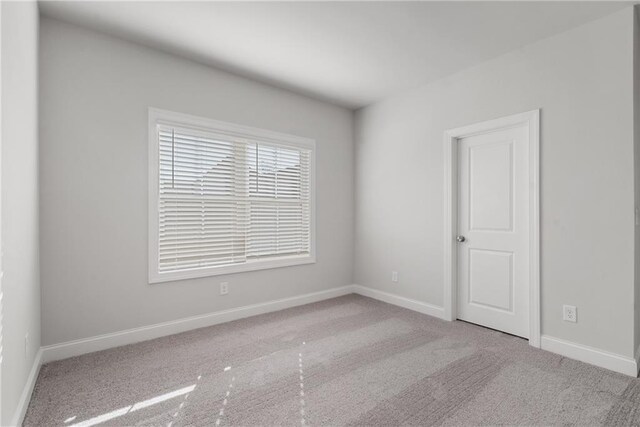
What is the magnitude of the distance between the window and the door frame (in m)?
1.62

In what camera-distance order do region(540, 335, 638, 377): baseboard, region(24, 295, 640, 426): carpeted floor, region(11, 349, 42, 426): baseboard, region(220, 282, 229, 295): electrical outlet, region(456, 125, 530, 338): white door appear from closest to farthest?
region(11, 349, 42, 426): baseboard → region(24, 295, 640, 426): carpeted floor → region(540, 335, 638, 377): baseboard → region(456, 125, 530, 338): white door → region(220, 282, 229, 295): electrical outlet

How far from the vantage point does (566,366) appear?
2.48 metres

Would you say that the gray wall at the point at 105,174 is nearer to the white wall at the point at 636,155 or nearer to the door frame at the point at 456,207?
the door frame at the point at 456,207

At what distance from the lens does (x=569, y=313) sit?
8.75ft

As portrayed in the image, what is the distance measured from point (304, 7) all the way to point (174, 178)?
1.86m

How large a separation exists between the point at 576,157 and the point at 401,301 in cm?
230

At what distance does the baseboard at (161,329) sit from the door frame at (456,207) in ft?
5.35

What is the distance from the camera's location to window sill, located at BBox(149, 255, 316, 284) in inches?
121

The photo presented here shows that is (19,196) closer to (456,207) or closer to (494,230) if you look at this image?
(456,207)

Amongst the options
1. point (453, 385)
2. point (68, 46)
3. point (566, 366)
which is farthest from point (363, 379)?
point (68, 46)

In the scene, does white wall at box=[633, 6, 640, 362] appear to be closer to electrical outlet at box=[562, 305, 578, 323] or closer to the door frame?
electrical outlet at box=[562, 305, 578, 323]

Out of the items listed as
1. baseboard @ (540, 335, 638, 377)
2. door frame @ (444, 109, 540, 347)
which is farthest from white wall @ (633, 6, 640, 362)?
door frame @ (444, 109, 540, 347)

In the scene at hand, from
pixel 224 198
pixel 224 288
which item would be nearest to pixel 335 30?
pixel 224 198

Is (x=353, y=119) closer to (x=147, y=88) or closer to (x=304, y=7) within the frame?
(x=304, y=7)
